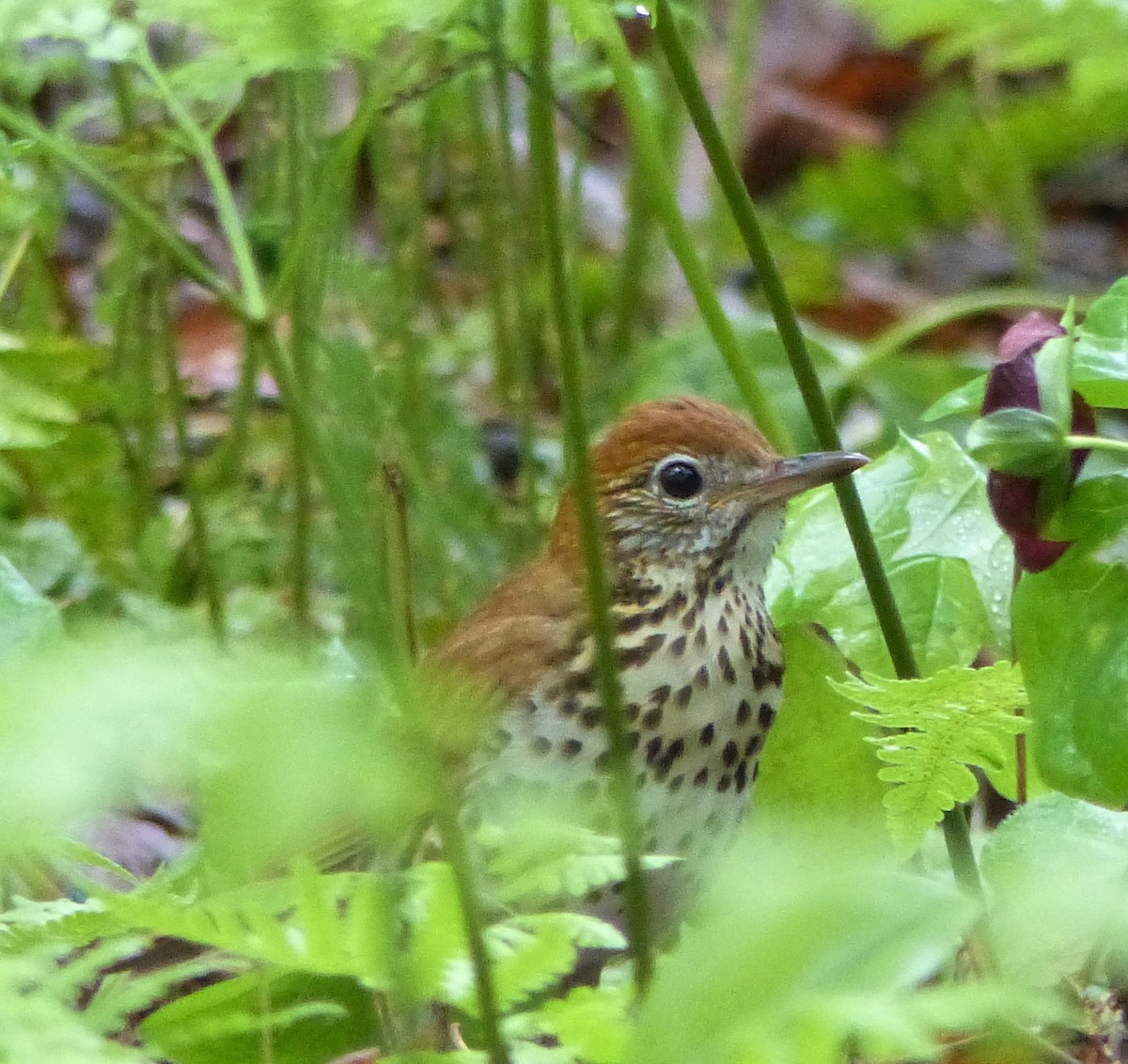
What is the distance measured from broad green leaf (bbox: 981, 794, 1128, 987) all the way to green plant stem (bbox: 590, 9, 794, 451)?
1.69 feet

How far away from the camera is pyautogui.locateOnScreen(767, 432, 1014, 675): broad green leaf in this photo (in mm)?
1607

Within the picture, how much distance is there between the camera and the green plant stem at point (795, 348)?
1231mm

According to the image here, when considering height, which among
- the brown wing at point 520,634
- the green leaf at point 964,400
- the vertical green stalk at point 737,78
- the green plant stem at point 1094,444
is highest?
the vertical green stalk at point 737,78

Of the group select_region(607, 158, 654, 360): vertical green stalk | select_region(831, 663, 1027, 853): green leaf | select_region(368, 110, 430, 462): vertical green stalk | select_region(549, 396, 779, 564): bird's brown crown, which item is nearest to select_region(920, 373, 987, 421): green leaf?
select_region(831, 663, 1027, 853): green leaf

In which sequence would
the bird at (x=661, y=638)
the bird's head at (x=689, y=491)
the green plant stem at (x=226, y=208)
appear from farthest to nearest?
the bird's head at (x=689, y=491) → the bird at (x=661, y=638) → the green plant stem at (x=226, y=208)

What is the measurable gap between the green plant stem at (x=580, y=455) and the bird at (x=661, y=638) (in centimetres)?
59

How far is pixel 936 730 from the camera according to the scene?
129cm

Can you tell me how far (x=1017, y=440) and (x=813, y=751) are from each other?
450 millimetres

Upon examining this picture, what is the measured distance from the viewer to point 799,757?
1.74 metres

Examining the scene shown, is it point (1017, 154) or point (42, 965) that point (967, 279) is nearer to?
point (1017, 154)

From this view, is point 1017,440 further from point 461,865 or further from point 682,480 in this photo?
point 682,480

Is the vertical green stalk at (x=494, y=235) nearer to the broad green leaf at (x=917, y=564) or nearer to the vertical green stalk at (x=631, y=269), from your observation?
the vertical green stalk at (x=631, y=269)

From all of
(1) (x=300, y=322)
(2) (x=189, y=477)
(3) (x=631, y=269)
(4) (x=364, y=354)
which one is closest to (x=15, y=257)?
(2) (x=189, y=477)

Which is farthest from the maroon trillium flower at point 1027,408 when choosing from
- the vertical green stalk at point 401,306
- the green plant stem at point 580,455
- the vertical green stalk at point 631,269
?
the vertical green stalk at point 631,269
